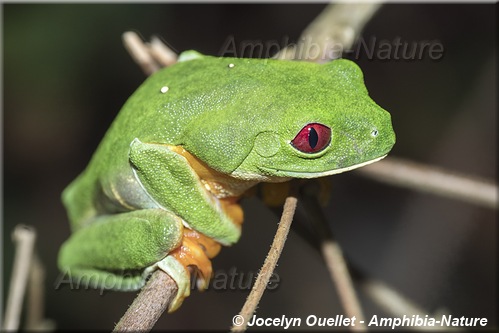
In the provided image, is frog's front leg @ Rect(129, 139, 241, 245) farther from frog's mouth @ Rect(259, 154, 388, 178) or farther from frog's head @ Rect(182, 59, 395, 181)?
frog's mouth @ Rect(259, 154, 388, 178)

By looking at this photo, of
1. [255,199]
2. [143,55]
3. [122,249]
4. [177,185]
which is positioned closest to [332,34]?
[143,55]

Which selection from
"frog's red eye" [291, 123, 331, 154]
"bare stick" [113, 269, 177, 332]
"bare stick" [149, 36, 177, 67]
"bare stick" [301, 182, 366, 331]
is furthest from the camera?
"bare stick" [149, 36, 177, 67]

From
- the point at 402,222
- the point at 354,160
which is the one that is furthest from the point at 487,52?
the point at 354,160

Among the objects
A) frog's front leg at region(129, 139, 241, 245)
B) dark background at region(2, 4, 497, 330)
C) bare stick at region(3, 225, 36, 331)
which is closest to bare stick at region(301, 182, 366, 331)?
frog's front leg at region(129, 139, 241, 245)

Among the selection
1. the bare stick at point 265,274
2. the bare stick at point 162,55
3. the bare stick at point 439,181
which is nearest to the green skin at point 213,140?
the bare stick at point 265,274

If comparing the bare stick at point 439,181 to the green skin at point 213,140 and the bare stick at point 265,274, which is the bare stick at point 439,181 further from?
the bare stick at point 265,274

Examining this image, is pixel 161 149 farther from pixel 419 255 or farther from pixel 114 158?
pixel 419 255

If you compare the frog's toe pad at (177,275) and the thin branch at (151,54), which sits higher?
the thin branch at (151,54)
